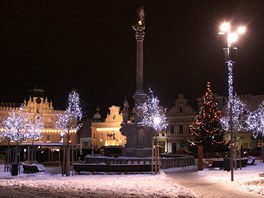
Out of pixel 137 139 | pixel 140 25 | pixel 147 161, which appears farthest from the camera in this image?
pixel 140 25

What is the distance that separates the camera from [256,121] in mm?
69625

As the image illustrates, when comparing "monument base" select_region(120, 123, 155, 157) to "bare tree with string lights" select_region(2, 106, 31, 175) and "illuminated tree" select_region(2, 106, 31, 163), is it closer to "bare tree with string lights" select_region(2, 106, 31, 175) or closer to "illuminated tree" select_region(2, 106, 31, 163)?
"bare tree with string lights" select_region(2, 106, 31, 175)

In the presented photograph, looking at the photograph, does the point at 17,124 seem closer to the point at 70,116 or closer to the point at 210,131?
the point at 70,116

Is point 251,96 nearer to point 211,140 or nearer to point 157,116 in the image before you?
point 157,116

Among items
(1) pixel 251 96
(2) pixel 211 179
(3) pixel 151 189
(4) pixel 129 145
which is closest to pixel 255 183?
(2) pixel 211 179

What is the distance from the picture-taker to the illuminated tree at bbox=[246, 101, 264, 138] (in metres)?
68.6

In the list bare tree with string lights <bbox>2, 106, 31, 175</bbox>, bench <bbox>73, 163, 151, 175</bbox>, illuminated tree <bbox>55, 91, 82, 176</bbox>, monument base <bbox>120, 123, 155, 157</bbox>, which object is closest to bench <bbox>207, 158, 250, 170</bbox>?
monument base <bbox>120, 123, 155, 157</bbox>

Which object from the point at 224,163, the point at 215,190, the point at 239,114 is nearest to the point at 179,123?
the point at 239,114

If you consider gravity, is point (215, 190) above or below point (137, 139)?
below

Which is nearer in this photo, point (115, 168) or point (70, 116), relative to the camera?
point (115, 168)

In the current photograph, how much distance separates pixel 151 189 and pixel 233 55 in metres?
8.49

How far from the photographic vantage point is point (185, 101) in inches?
2997

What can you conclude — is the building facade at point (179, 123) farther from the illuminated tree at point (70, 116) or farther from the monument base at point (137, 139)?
the monument base at point (137, 139)

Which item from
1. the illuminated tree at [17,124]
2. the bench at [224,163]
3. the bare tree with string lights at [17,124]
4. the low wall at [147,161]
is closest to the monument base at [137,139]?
the low wall at [147,161]
